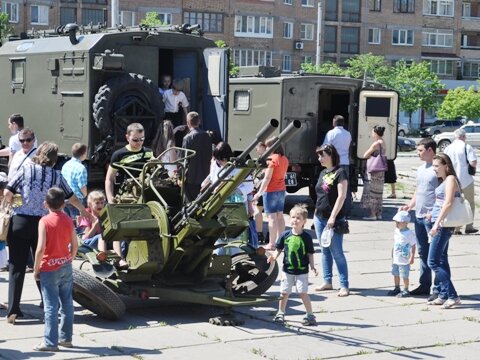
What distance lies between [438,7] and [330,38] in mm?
10828

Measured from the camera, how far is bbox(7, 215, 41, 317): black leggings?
984cm

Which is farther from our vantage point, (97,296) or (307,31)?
(307,31)

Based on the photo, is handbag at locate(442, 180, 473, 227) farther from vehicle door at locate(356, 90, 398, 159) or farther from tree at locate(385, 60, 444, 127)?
tree at locate(385, 60, 444, 127)

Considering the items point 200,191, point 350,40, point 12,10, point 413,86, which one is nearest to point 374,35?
point 350,40

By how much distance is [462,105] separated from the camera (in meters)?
65.2

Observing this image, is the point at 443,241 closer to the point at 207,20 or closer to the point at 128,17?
the point at 128,17

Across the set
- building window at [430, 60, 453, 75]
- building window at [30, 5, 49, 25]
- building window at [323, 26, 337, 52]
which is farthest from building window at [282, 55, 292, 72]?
building window at [30, 5, 49, 25]

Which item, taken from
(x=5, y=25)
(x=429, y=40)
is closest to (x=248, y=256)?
(x=5, y=25)

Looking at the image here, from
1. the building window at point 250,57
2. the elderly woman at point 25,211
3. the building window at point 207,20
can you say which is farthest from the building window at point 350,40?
the elderly woman at point 25,211

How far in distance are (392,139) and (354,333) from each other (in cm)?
1115

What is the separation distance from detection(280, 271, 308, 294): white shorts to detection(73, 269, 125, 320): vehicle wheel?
4.92 ft

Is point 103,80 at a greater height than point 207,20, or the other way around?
point 207,20

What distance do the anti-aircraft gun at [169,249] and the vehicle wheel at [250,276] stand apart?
10 cm

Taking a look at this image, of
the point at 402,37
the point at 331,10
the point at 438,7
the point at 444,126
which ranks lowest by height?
the point at 444,126
